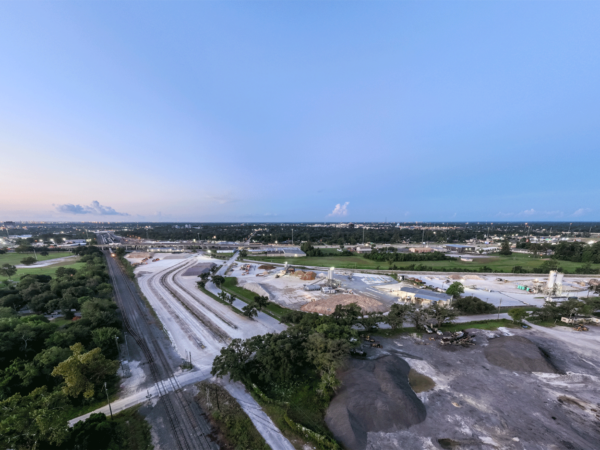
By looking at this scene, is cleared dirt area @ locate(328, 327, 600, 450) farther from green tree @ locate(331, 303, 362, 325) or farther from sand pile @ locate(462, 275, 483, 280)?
sand pile @ locate(462, 275, 483, 280)

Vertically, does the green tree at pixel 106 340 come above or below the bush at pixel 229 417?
above

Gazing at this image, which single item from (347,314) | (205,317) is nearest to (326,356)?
(347,314)

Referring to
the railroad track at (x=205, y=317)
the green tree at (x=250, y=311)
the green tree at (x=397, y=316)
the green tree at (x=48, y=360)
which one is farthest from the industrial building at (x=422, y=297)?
the green tree at (x=48, y=360)

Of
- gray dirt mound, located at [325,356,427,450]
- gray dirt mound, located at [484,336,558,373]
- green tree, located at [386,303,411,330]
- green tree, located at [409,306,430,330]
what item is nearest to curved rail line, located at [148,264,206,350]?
gray dirt mound, located at [325,356,427,450]

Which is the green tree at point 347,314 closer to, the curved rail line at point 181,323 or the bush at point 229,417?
the bush at point 229,417

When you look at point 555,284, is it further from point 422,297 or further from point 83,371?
point 83,371

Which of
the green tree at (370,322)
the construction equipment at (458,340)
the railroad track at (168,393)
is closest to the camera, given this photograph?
the railroad track at (168,393)
